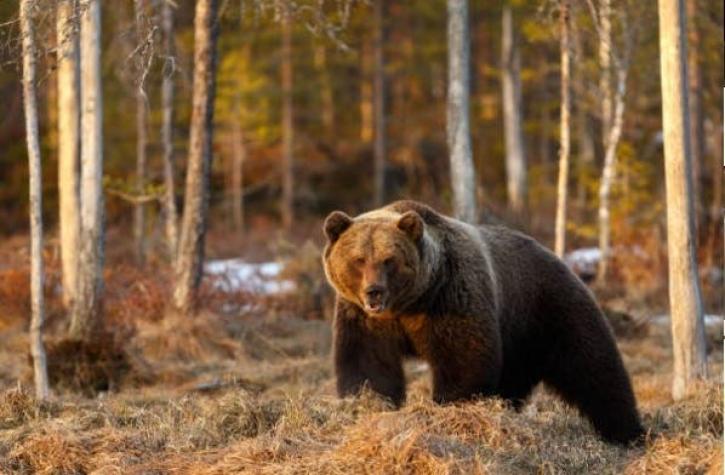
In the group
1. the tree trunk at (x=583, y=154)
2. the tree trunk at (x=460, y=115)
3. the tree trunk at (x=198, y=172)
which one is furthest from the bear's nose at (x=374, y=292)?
the tree trunk at (x=583, y=154)

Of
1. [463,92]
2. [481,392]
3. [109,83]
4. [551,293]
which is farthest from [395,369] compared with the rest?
[109,83]

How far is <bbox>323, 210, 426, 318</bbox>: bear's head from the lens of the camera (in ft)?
24.8

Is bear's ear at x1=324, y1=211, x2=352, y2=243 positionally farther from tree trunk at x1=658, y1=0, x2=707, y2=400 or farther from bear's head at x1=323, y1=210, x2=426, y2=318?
tree trunk at x1=658, y1=0, x2=707, y2=400

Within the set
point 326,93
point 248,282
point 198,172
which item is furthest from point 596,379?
point 326,93

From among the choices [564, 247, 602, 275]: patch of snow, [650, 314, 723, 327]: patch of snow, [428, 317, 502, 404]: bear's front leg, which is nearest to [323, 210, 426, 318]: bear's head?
[428, 317, 502, 404]: bear's front leg

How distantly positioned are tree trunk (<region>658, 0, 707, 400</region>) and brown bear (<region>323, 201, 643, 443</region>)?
7.74 ft

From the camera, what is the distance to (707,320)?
1703 cm

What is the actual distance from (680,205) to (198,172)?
273 inches

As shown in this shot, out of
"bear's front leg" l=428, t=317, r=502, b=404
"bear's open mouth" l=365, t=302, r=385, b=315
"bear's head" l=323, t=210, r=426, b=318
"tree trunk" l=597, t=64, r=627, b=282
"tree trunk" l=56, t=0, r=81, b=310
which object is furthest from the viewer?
"tree trunk" l=597, t=64, r=627, b=282

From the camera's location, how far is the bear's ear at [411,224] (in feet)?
25.3

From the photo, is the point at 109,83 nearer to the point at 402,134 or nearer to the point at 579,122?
the point at 402,134

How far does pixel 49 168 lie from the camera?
120ft

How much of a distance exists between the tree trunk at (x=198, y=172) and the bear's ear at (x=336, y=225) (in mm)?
7785

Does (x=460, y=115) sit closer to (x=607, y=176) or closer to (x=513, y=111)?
(x=607, y=176)
